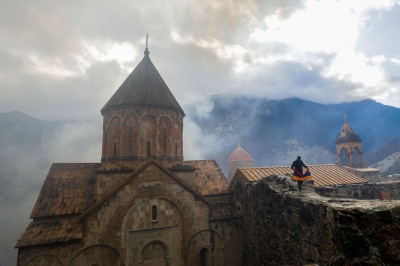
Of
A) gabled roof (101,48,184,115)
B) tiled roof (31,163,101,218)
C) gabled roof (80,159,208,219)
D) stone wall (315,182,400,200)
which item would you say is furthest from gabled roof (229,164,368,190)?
tiled roof (31,163,101,218)

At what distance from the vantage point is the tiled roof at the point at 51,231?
27.7 feet

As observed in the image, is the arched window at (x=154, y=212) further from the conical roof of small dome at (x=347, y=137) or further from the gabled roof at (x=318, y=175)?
the conical roof of small dome at (x=347, y=137)

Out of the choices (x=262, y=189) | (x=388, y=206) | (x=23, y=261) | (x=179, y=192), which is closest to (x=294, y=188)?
(x=262, y=189)

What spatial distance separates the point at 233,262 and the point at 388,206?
38.2ft

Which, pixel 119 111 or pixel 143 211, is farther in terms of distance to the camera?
pixel 119 111

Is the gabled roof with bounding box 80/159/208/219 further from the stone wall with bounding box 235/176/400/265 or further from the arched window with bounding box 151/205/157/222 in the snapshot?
the stone wall with bounding box 235/176/400/265

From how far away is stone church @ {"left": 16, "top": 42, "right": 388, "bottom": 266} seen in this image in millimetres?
9055

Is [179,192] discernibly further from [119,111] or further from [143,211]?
[119,111]

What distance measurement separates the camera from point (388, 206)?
1.80 metres

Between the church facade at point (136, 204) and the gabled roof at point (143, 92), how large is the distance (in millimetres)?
60

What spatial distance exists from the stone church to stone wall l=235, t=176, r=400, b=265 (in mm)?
105

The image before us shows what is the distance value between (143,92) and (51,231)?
799 cm

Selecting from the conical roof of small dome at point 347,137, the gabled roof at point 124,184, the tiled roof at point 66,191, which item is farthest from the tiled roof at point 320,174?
the conical roof of small dome at point 347,137

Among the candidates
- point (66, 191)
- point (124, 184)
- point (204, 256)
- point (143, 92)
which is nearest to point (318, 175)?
point (204, 256)
